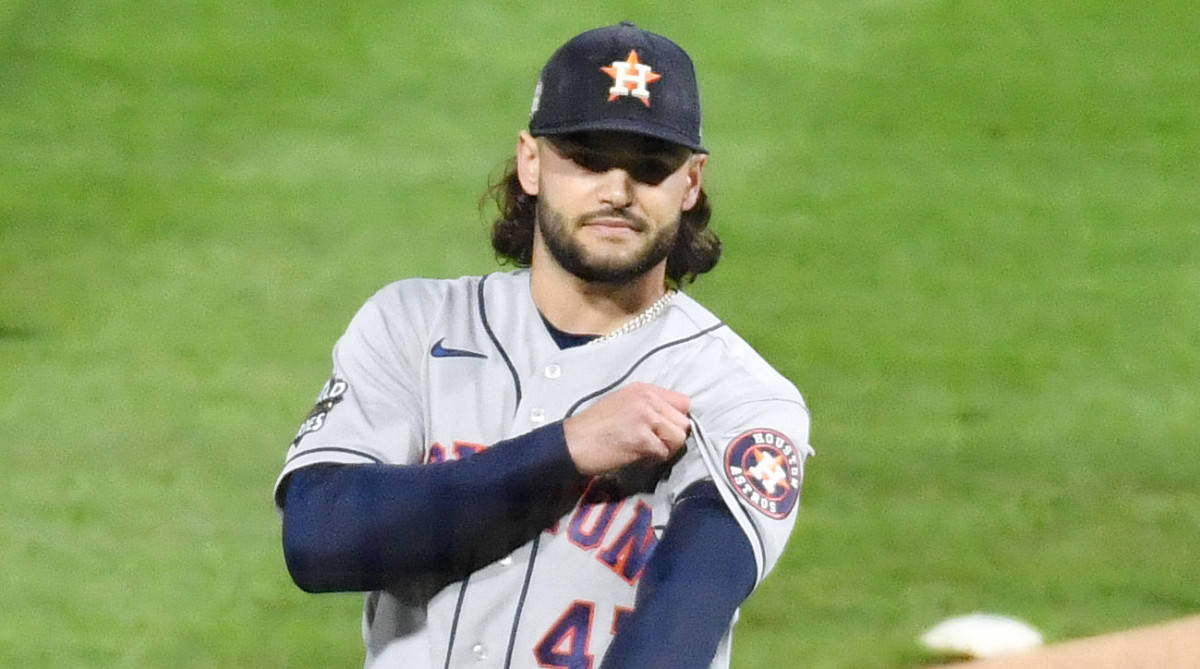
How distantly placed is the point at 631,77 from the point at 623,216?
0.18 meters

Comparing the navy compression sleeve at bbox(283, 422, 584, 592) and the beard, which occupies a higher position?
the beard

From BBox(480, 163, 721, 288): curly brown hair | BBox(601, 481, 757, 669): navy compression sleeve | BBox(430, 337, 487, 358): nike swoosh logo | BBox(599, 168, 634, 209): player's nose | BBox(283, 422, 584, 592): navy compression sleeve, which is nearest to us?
BBox(601, 481, 757, 669): navy compression sleeve

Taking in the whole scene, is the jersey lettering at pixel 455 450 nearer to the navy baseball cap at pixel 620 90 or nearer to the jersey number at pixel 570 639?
the jersey number at pixel 570 639

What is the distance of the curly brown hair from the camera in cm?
Result: 288

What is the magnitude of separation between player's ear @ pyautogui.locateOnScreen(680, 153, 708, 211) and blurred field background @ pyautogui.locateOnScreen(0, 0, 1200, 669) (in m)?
2.18

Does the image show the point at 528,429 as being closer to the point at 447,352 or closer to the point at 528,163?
the point at 447,352

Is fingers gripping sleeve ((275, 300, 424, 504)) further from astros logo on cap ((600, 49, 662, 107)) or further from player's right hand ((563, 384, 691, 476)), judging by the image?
astros logo on cap ((600, 49, 662, 107))

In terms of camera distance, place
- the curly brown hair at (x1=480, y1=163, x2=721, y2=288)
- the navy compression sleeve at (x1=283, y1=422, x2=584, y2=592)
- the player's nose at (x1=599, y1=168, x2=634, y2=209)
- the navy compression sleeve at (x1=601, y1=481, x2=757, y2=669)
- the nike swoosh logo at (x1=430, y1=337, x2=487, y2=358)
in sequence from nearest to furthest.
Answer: the navy compression sleeve at (x1=601, y1=481, x2=757, y2=669)
the navy compression sleeve at (x1=283, y1=422, x2=584, y2=592)
the player's nose at (x1=599, y1=168, x2=634, y2=209)
the nike swoosh logo at (x1=430, y1=337, x2=487, y2=358)
the curly brown hair at (x1=480, y1=163, x2=721, y2=288)

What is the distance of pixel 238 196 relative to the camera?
6633 millimetres

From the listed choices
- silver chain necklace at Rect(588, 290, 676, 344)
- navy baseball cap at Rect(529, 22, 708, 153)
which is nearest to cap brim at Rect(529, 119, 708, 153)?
navy baseball cap at Rect(529, 22, 708, 153)

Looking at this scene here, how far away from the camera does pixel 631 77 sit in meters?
2.44

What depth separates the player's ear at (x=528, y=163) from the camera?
8.56ft

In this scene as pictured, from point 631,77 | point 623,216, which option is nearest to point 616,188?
point 623,216

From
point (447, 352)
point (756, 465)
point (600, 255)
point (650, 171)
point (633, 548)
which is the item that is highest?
point (650, 171)
